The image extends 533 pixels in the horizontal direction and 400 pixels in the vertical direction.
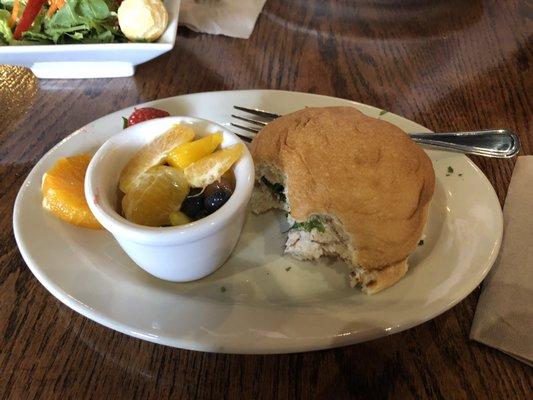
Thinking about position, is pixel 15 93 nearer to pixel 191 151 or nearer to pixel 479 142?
pixel 191 151

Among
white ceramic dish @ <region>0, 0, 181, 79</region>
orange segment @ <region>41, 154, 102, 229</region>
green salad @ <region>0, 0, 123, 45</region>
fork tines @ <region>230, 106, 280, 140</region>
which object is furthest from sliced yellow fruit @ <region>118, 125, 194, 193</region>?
green salad @ <region>0, 0, 123, 45</region>

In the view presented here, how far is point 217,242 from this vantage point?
46.5 inches

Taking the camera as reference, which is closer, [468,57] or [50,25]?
[50,25]

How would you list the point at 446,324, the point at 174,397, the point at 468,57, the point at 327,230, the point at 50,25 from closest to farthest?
the point at 174,397, the point at 446,324, the point at 327,230, the point at 50,25, the point at 468,57

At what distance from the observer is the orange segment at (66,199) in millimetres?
1308

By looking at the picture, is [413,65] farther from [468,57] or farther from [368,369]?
[368,369]

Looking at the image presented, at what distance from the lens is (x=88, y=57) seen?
74.0 inches

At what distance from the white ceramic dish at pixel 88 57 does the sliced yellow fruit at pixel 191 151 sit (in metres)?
0.81

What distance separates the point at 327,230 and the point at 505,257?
0.52 metres

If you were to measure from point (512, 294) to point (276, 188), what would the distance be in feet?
2.44

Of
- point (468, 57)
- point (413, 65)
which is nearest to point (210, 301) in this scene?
point (413, 65)

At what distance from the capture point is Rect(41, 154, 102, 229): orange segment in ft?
4.29

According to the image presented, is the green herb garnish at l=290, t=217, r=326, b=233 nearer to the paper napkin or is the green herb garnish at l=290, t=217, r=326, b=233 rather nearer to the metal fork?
the metal fork

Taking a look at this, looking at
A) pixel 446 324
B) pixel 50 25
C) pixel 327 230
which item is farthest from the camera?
pixel 50 25
